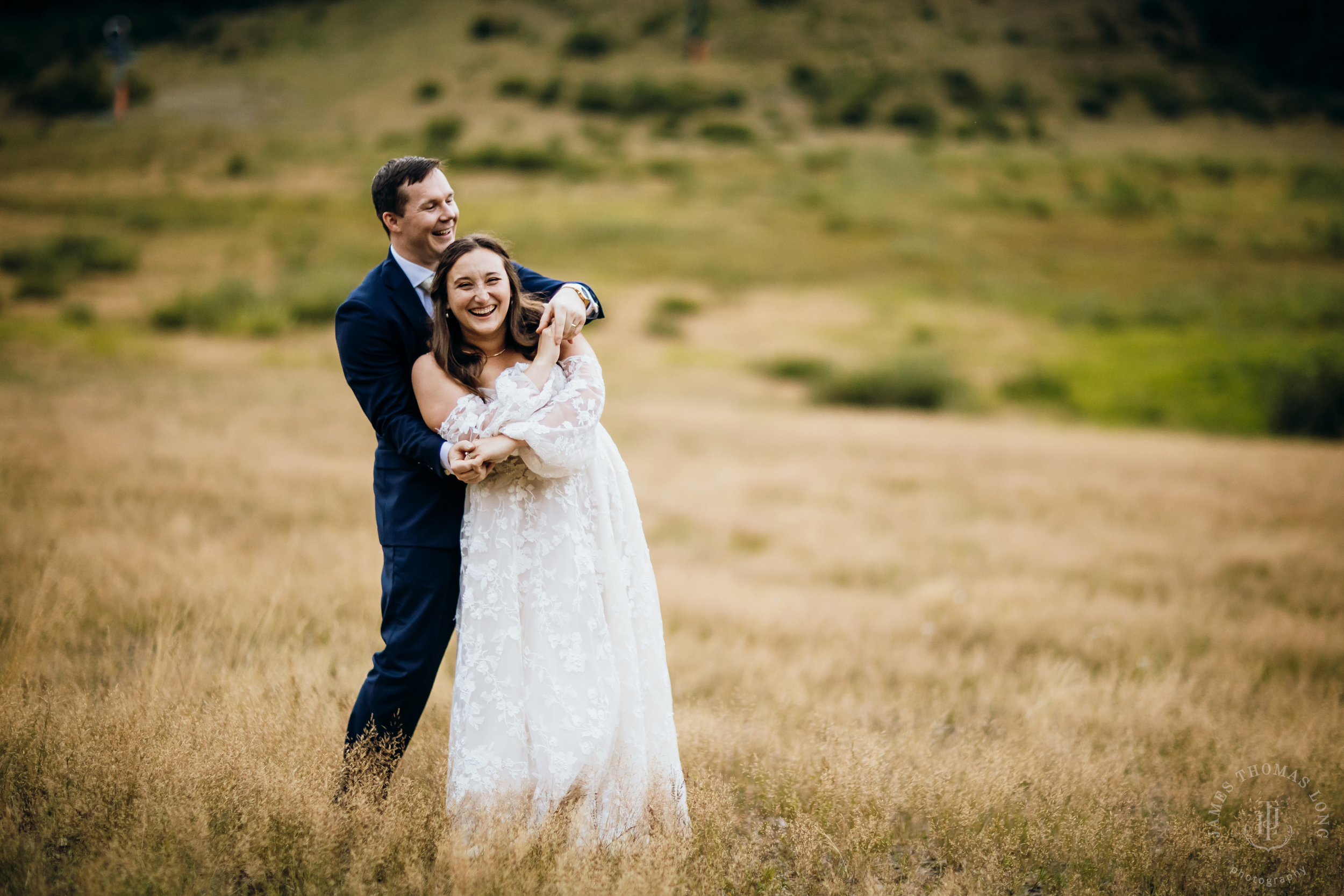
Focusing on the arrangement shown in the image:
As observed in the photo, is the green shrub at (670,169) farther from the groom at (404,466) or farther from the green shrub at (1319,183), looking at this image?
the groom at (404,466)

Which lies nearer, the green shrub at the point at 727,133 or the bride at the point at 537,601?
the bride at the point at 537,601

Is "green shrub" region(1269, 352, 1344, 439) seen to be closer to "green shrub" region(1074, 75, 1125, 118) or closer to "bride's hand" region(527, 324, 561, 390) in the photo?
"bride's hand" region(527, 324, 561, 390)

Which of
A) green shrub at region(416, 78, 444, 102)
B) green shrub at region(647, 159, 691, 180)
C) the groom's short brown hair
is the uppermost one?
green shrub at region(416, 78, 444, 102)

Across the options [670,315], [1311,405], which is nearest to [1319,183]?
[1311,405]

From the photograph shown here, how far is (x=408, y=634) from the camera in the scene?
296 centimetres

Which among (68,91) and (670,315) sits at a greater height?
(68,91)

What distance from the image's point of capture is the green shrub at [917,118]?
163ft

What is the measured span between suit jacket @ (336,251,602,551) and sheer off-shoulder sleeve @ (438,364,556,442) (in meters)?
0.15

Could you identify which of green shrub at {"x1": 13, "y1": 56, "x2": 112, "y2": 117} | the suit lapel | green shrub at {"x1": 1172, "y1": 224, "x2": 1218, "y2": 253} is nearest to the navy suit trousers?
the suit lapel

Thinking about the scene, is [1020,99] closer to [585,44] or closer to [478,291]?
[585,44]

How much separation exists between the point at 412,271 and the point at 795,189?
4152 centimetres

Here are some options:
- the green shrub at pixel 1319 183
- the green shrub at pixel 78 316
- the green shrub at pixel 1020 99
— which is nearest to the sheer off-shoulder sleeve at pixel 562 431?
the green shrub at pixel 78 316

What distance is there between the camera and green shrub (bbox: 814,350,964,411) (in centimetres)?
1922

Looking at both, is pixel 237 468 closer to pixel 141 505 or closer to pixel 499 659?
pixel 141 505
